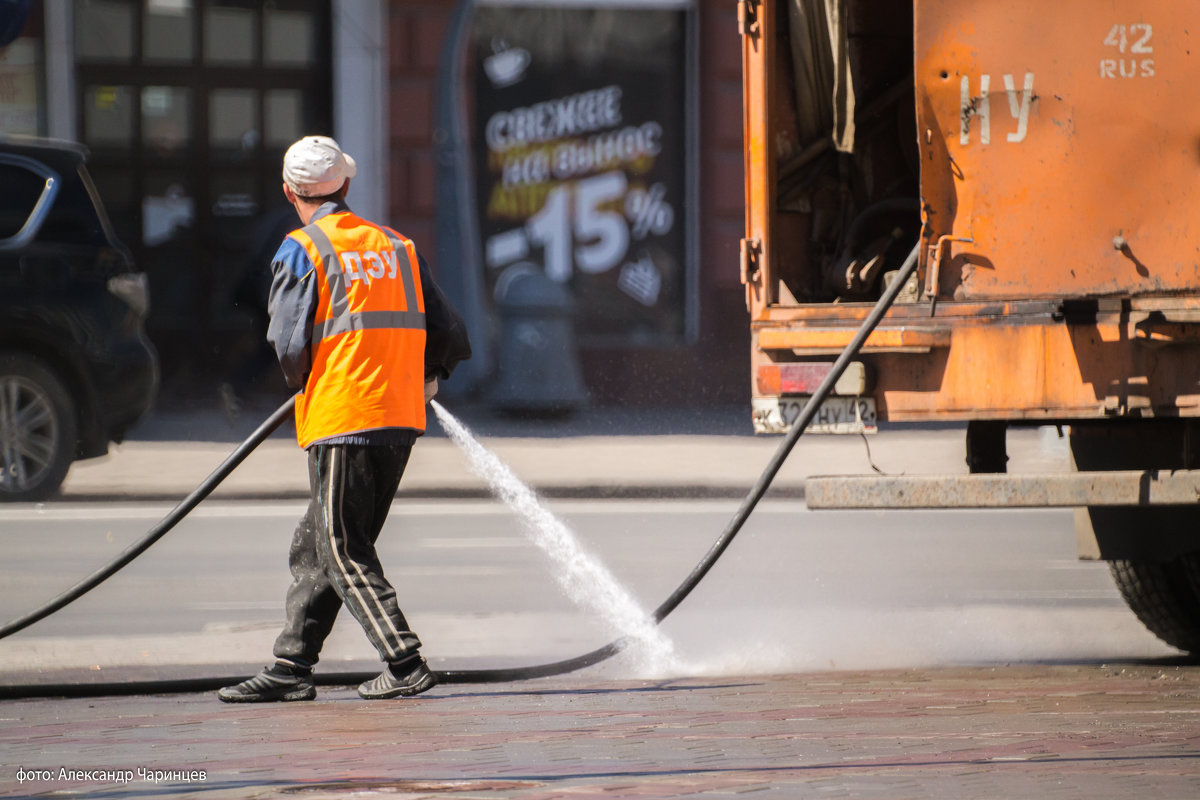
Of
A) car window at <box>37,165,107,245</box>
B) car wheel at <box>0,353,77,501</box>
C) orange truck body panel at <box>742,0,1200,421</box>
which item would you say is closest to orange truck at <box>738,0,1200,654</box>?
orange truck body panel at <box>742,0,1200,421</box>

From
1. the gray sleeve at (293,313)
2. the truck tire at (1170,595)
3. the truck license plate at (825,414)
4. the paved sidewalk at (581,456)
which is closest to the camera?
the gray sleeve at (293,313)

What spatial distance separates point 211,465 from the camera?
13836 millimetres

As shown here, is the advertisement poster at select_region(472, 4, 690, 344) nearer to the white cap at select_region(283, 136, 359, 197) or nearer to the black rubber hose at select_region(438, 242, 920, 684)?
the black rubber hose at select_region(438, 242, 920, 684)

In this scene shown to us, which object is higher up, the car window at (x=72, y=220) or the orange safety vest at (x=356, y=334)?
the car window at (x=72, y=220)

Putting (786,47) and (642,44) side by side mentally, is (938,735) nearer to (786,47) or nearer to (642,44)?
(786,47)

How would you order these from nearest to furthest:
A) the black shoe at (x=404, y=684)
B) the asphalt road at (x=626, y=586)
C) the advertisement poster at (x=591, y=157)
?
the black shoe at (x=404, y=684) < the asphalt road at (x=626, y=586) < the advertisement poster at (x=591, y=157)

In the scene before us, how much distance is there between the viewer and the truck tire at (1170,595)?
249 inches

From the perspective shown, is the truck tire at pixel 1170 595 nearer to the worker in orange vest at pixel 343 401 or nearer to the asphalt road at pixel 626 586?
the asphalt road at pixel 626 586

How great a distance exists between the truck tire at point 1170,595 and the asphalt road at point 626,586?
0.95 ft

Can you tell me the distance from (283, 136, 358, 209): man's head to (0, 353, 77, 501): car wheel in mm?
6316

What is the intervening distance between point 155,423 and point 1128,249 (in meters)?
12.2

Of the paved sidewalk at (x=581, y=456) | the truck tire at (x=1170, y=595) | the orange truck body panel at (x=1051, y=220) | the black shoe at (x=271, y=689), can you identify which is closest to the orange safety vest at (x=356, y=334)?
the black shoe at (x=271, y=689)

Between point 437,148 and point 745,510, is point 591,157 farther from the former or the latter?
point 745,510

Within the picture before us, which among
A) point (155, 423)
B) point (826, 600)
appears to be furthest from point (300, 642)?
point (155, 423)
